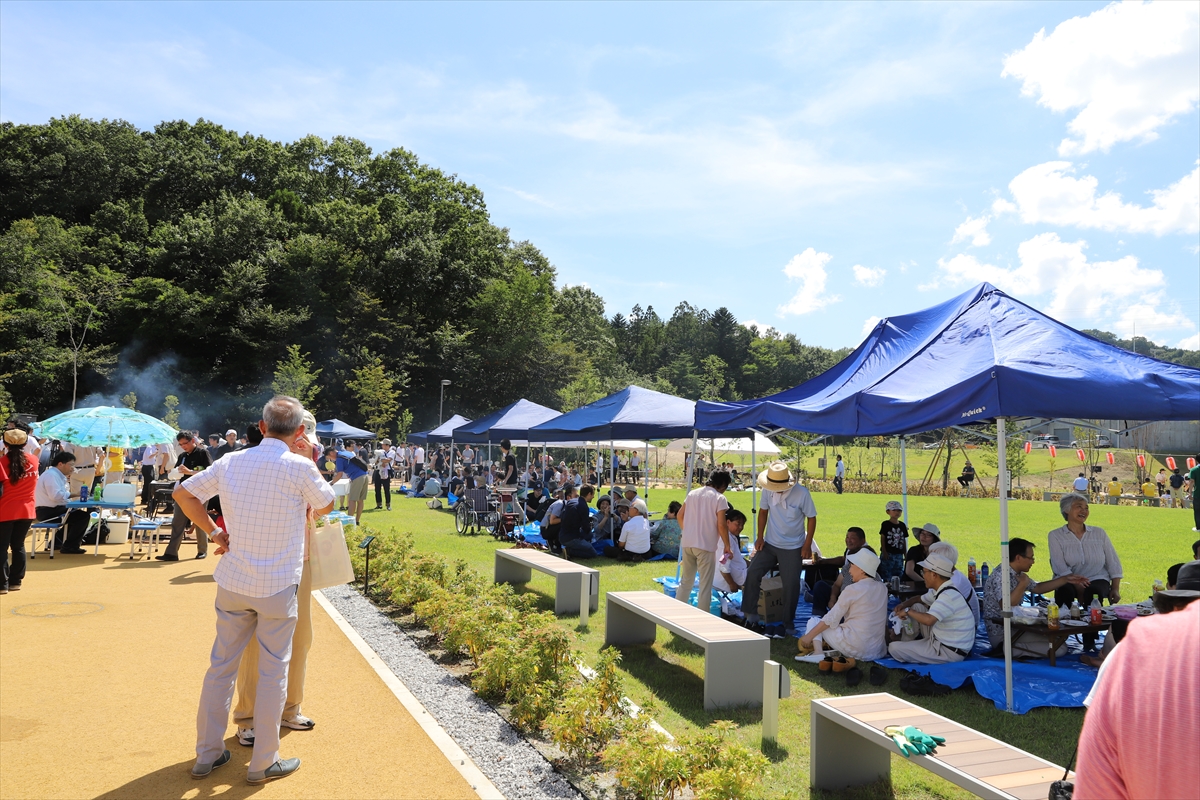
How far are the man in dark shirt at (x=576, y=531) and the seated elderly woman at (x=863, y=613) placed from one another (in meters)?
6.06

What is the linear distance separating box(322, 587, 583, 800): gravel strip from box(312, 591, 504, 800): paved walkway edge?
1.9 inches

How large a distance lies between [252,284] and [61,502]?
38.8 metres

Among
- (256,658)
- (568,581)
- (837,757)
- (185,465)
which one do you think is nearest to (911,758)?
(837,757)

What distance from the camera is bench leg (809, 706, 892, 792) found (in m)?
4.27

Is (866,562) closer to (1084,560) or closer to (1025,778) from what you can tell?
(1084,560)

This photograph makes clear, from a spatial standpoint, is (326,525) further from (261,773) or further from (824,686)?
(824,686)

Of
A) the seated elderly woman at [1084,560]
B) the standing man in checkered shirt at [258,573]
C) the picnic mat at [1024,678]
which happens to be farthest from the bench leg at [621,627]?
the seated elderly woman at [1084,560]

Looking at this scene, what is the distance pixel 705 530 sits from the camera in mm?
7859

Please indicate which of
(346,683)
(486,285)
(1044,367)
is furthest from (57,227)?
(1044,367)

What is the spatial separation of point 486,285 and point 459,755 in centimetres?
5171

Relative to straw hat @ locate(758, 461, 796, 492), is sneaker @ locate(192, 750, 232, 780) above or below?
below

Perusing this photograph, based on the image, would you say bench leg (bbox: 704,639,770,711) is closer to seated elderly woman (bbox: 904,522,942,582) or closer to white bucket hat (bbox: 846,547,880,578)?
white bucket hat (bbox: 846,547,880,578)

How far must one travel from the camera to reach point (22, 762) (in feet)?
13.8

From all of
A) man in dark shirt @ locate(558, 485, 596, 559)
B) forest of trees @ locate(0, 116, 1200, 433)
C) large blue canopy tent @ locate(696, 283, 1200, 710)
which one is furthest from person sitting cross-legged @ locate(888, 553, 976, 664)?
forest of trees @ locate(0, 116, 1200, 433)
